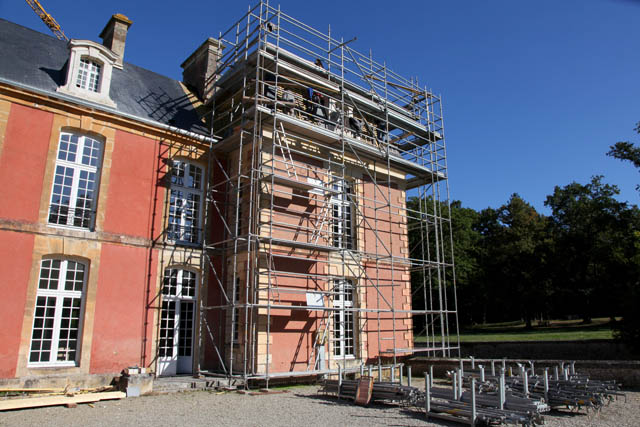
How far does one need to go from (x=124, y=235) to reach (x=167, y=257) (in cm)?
117

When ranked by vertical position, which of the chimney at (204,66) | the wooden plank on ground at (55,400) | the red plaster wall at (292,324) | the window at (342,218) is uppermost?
the chimney at (204,66)

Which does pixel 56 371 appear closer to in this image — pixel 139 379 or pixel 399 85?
pixel 139 379

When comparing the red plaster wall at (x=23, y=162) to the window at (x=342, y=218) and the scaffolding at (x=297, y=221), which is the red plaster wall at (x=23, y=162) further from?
the window at (x=342, y=218)

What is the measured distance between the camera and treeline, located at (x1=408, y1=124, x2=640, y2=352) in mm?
29156

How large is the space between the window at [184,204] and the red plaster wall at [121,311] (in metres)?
1.13

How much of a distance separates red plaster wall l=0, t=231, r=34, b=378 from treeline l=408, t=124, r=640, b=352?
89.9ft

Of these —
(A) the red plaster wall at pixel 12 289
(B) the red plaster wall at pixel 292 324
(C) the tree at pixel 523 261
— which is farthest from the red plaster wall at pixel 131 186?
(C) the tree at pixel 523 261

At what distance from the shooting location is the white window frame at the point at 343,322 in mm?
12500

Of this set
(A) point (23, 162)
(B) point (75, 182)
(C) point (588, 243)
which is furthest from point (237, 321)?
(C) point (588, 243)

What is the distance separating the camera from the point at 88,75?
11.4 meters

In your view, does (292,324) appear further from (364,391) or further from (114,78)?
(114,78)

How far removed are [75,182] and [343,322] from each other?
7.63 m

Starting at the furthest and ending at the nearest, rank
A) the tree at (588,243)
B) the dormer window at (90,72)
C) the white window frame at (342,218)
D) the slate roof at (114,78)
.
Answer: the tree at (588,243), the white window frame at (342,218), the dormer window at (90,72), the slate roof at (114,78)

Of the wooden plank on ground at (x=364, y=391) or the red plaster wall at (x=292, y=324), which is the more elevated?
the red plaster wall at (x=292, y=324)
